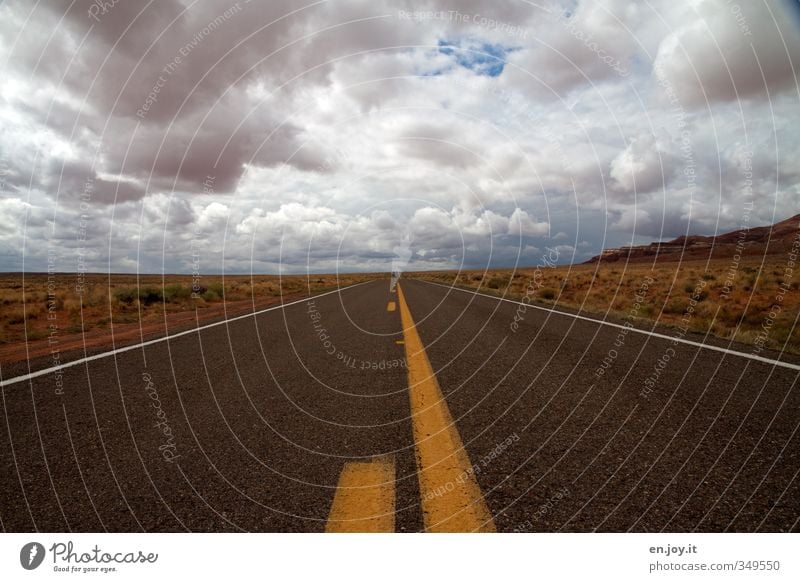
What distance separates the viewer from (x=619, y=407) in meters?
3.38

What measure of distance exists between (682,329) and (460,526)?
8.10 meters

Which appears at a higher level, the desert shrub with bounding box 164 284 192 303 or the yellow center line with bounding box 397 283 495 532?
the yellow center line with bounding box 397 283 495 532

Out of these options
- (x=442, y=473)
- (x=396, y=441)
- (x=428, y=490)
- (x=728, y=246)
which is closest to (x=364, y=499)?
(x=428, y=490)

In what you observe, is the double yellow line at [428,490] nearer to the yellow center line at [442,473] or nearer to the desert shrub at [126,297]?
the yellow center line at [442,473]
